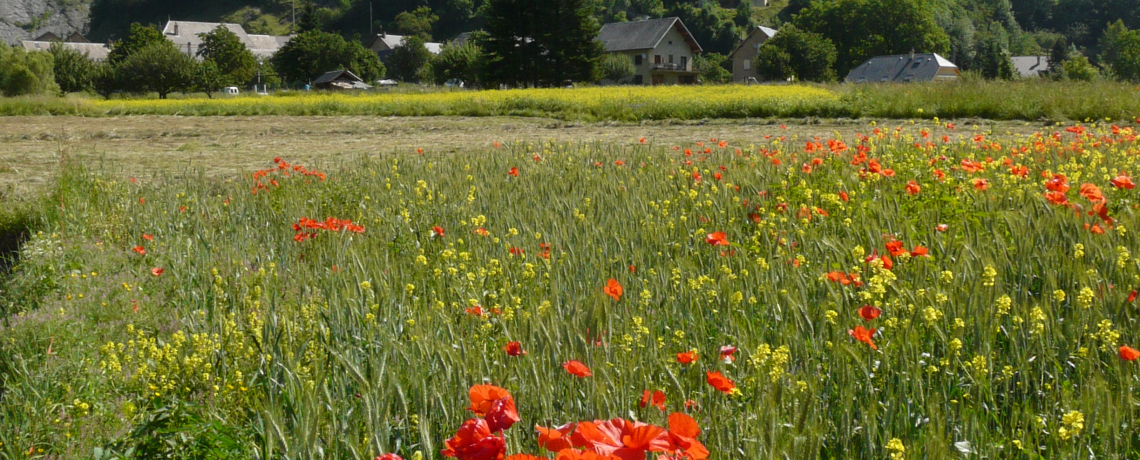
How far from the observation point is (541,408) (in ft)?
6.45

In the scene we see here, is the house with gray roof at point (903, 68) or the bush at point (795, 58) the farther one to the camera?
the bush at point (795, 58)

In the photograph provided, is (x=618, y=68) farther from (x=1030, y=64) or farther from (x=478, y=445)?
(x=478, y=445)

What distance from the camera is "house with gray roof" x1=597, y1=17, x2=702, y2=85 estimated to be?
83.8m

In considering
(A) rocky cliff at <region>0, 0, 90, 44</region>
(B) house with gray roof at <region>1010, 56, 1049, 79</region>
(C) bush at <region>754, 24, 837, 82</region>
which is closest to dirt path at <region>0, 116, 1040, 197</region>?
(C) bush at <region>754, 24, 837, 82</region>

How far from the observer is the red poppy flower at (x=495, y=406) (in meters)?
1.22

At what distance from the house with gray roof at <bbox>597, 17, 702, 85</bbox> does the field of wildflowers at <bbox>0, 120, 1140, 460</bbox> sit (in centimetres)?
7806

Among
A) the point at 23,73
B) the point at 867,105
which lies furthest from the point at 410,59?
the point at 867,105

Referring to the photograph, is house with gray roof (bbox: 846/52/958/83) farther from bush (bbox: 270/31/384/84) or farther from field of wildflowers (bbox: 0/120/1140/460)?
field of wildflowers (bbox: 0/120/1140/460)

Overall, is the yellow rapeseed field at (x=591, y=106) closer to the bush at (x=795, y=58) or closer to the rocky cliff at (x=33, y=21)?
the bush at (x=795, y=58)

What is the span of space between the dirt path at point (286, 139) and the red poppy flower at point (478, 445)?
6795 millimetres

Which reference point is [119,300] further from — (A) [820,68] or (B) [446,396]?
(A) [820,68]

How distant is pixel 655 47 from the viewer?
8350 centimetres

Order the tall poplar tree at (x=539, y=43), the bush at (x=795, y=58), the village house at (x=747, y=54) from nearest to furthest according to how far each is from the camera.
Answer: the tall poplar tree at (x=539, y=43) < the bush at (x=795, y=58) < the village house at (x=747, y=54)

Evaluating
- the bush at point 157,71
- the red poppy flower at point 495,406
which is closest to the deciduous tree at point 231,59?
the bush at point 157,71
